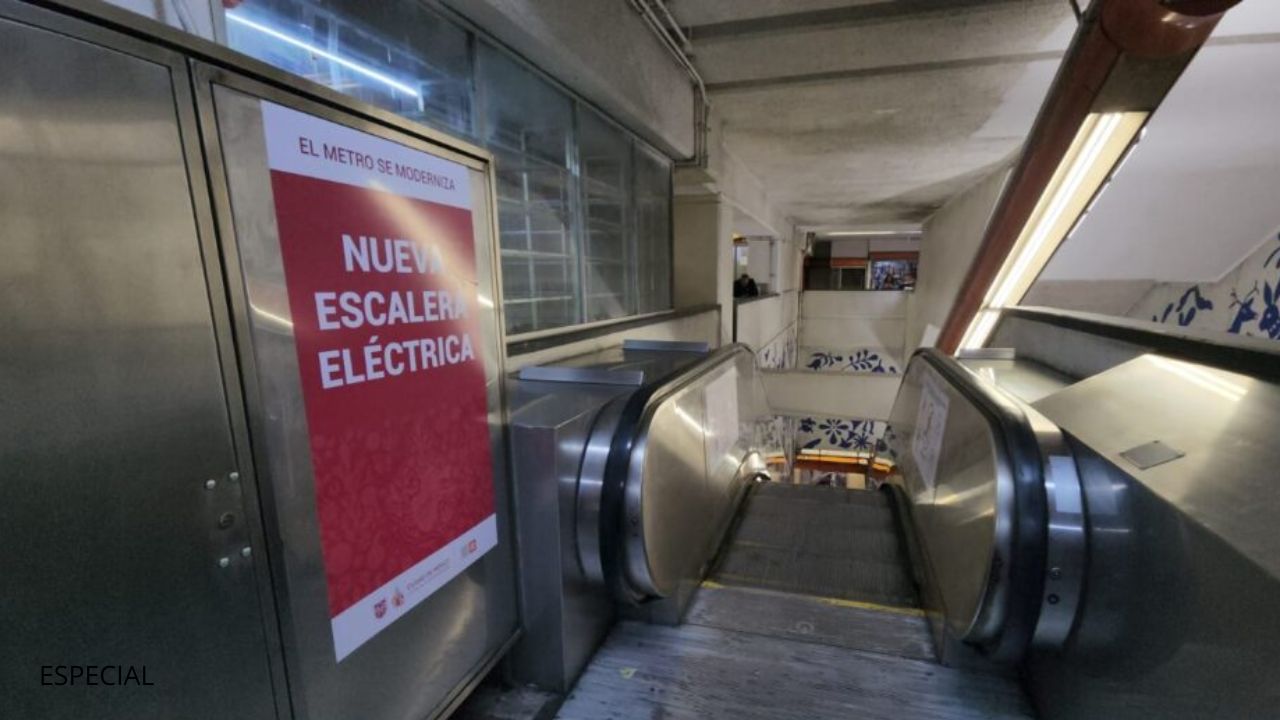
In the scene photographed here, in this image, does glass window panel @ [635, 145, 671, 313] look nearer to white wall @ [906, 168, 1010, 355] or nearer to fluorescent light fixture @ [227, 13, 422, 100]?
fluorescent light fixture @ [227, 13, 422, 100]

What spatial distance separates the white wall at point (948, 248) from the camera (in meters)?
7.50

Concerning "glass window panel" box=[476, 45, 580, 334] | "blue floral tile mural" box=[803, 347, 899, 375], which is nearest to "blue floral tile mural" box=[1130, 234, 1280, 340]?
"glass window panel" box=[476, 45, 580, 334]

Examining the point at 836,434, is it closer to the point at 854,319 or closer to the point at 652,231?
the point at 854,319

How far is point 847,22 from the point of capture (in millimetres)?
3484

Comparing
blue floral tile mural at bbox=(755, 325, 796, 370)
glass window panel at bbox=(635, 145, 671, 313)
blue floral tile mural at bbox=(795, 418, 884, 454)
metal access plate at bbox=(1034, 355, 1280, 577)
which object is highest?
glass window panel at bbox=(635, 145, 671, 313)

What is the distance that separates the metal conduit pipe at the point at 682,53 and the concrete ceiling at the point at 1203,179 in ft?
10.3

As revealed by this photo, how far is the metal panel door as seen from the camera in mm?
690

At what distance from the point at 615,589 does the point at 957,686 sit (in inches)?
50.2

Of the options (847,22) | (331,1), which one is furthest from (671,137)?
(331,1)

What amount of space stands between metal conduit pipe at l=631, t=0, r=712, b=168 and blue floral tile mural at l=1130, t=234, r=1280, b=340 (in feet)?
16.0

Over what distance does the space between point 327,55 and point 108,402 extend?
1.53 metres

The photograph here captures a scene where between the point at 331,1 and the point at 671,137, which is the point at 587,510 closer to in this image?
the point at 331,1

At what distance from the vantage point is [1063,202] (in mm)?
3744

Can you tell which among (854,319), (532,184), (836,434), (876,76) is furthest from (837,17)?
(854,319)
